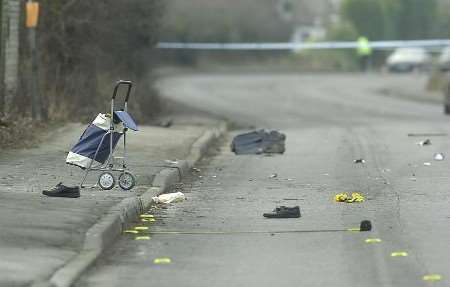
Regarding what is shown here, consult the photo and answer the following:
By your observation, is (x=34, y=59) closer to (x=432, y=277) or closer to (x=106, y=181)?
(x=106, y=181)

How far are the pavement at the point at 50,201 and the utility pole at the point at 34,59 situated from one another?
64cm

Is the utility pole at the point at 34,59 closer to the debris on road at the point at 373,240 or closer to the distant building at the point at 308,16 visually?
the debris on road at the point at 373,240

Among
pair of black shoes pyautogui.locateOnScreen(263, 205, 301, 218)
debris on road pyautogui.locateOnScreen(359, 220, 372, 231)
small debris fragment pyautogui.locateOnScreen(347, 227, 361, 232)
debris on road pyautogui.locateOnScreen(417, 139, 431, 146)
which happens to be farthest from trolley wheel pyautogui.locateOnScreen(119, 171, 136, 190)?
debris on road pyautogui.locateOnScreen(417, 139, 431, 146)

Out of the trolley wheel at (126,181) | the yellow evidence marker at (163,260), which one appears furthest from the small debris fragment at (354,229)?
the trolley wheel at (126,181)

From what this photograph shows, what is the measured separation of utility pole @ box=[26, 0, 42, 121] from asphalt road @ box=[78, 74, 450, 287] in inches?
136

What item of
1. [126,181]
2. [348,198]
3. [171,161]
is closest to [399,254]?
[348,198]

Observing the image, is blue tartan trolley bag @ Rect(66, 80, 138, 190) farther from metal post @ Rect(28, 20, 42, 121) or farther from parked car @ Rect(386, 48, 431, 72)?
parked car @ Rect(386, 48, 431, 72)

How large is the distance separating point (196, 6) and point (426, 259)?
5924 centimetres

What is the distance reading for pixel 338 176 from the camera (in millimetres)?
16094

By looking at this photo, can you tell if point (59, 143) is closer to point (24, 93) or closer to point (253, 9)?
point (24, 93)

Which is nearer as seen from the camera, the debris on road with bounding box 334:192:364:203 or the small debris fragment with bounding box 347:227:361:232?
the small debris fragment with bounding box 347:227:361:232

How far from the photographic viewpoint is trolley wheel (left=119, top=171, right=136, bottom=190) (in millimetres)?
13625

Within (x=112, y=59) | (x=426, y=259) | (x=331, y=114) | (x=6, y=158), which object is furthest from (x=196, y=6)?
(x=426, y=259)

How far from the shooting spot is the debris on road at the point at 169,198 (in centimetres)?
1321
